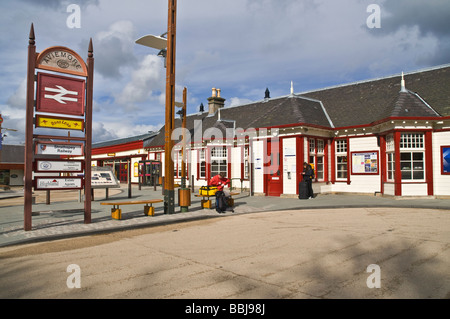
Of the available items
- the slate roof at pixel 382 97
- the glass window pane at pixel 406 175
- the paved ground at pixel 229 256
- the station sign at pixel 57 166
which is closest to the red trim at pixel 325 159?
the slate roof at pixel 382 97

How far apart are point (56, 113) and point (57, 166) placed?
1.39 meters

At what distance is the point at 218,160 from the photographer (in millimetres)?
22359

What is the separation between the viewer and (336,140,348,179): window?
18547 millimetres

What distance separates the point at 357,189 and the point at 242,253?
13465mm

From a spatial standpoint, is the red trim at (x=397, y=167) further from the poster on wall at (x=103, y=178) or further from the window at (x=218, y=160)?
the poster on wall at (x=103, y=178)

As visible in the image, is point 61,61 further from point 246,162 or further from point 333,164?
point 333,164

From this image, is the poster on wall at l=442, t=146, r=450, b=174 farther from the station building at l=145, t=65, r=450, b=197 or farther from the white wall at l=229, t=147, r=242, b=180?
the white wall at l=229, t=147, r=242, b=180

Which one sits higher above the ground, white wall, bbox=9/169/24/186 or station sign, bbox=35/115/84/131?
station sign, bbox=35/115/84/131

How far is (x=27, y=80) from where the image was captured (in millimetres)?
8328

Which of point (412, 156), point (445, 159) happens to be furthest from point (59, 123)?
point (445, 159)

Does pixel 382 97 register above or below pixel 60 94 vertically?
above

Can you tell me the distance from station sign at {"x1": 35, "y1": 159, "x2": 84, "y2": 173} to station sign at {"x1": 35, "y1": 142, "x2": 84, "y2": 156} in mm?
238

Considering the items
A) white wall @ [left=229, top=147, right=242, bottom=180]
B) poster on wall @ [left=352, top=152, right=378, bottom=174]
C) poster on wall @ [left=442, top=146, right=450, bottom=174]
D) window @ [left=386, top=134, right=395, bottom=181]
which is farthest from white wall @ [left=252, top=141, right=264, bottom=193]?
poster on wall @ [left=442, top=146, right=450, bottom=174]
